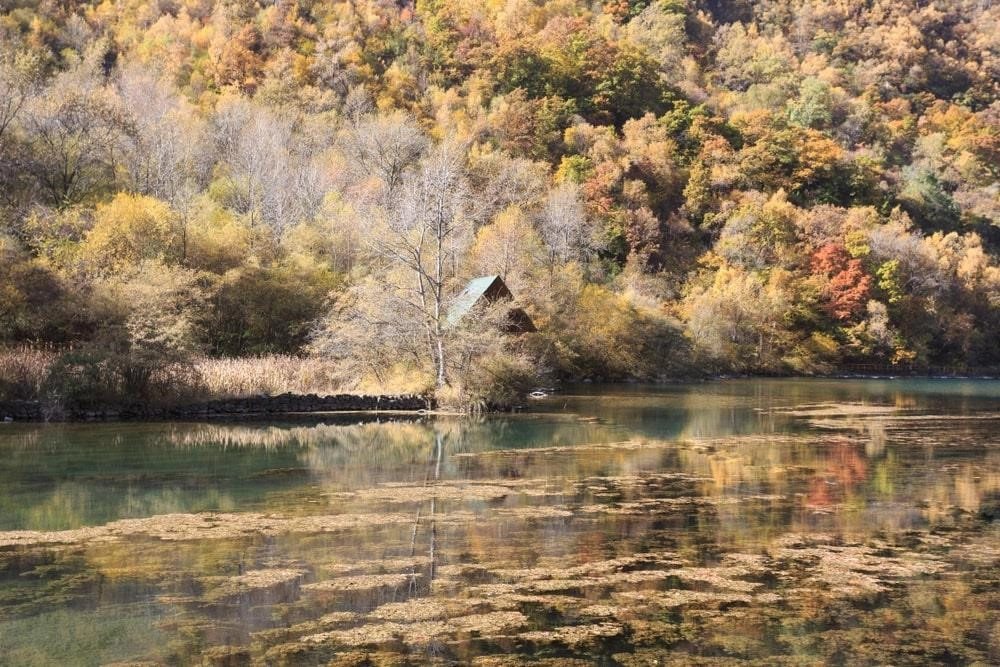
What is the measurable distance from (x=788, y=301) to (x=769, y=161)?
21871mm

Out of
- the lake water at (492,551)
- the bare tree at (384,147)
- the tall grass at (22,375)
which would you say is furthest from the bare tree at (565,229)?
the lake water at (492,551)

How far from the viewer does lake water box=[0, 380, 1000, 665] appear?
7.85m

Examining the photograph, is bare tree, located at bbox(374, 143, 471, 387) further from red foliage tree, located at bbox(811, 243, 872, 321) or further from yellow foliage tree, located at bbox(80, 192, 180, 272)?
red foliage tree, located at bbox(811, 243, 872, 321)

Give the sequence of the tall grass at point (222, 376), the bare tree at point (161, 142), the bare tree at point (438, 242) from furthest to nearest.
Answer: the bare tree at point (161, 142), the bare tree at point (438, 242), the tall grass at point (222, 376)

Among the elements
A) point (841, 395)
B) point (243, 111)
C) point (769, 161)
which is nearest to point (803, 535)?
point (841, 395)

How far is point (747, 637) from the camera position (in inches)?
316

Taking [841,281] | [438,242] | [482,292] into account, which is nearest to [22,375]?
[438,242]

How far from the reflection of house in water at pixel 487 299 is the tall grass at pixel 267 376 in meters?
4.46

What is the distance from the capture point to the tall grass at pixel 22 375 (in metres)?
25.5

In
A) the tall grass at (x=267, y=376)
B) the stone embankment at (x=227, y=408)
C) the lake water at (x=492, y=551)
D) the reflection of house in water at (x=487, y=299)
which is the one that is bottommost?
the lake water at (x=492, y=551)

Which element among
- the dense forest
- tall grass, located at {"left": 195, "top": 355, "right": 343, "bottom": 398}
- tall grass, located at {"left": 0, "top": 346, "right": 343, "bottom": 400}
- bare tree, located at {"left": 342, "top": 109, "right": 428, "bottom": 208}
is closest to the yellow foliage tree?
the dense forest

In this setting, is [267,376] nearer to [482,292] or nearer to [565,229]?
[482,292]

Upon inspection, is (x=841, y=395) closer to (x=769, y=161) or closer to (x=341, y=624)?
(x=341, y=624)

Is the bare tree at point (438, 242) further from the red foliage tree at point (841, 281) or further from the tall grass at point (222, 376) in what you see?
the red foliage tree at point (841, 281)
